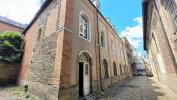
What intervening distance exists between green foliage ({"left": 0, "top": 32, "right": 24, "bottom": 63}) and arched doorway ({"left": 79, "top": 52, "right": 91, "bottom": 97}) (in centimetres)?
993

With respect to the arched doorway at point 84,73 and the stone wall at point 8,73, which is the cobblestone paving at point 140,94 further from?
the stone wall at point 8,73

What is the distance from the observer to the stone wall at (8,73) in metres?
12.0

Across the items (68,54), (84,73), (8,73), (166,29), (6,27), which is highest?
(6,27)

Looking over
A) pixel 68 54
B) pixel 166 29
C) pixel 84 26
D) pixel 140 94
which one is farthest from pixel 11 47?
pixel 166 29

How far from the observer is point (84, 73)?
7.75 meters

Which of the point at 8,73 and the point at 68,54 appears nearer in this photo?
the point at 68,54

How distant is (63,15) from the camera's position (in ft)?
21.6

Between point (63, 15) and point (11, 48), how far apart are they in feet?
33.8

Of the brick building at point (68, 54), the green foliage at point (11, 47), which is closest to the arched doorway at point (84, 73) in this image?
the brick building at point (68, 54)

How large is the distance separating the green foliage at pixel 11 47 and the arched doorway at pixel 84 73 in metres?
9.93

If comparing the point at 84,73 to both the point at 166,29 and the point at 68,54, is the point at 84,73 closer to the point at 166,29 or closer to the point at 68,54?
the point at 68,54

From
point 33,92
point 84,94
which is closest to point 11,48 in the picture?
point 33,92

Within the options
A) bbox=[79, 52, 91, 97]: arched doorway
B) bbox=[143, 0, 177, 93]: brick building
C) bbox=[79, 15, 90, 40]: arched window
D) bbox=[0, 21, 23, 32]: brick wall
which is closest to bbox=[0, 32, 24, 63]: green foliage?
bbox=[79, 15, 90, 40]: arched window

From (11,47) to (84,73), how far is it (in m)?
10.6
